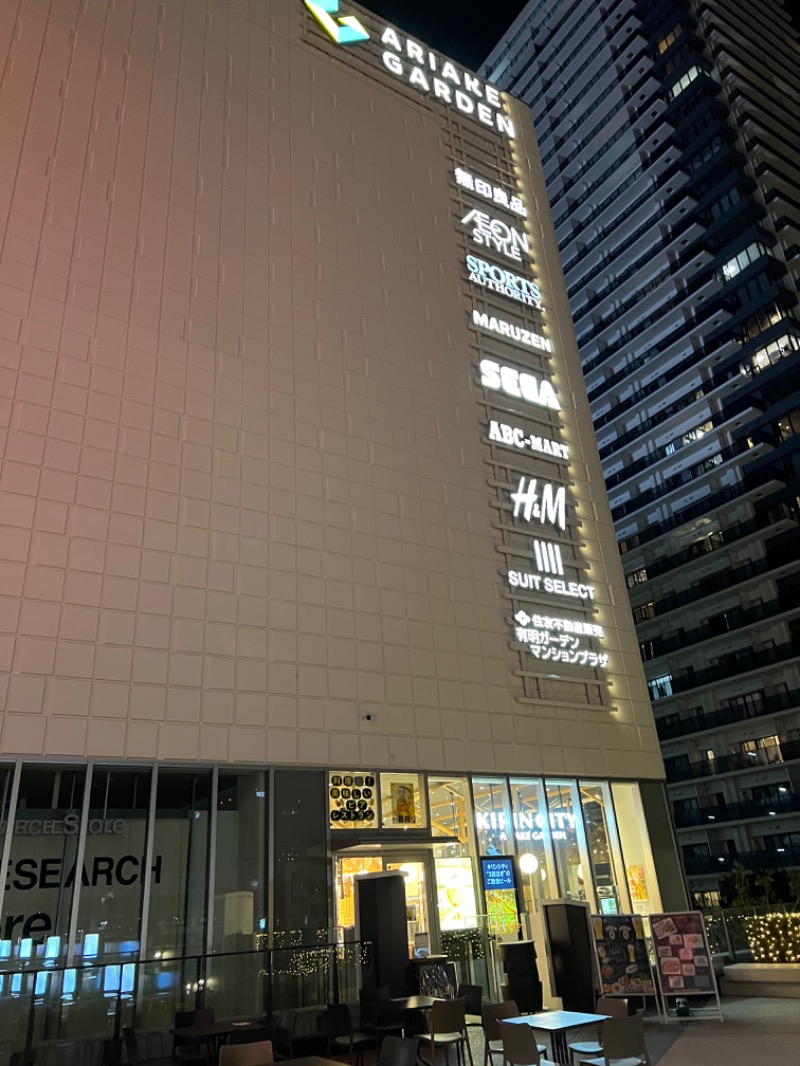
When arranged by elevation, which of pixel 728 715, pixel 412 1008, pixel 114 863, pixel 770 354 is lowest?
pixel 412 1008

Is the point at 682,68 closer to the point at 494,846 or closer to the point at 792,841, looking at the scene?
the point at 792,841

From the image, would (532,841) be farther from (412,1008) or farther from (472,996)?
(412,1008)

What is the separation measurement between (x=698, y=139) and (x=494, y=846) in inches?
1925

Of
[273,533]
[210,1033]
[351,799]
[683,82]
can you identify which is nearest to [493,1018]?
[210,1033]

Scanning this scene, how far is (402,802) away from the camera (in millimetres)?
13023

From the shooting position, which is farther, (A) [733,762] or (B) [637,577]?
(B) [637,577]

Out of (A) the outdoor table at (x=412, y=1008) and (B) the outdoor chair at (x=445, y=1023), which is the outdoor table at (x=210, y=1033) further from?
(B) the outdoor chair at (x=445, y=1023)

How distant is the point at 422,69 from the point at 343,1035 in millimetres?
23819

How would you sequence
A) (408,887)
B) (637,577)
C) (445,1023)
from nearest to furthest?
1. (445,1023)
2. (408,887)
3. (637,577)

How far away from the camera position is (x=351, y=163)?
18.4 meters

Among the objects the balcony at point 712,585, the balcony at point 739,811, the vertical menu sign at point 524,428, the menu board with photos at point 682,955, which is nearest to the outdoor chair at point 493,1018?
the menu board with photos at point 682,955

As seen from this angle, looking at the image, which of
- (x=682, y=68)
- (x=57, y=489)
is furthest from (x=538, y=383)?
(x=682, y=68)

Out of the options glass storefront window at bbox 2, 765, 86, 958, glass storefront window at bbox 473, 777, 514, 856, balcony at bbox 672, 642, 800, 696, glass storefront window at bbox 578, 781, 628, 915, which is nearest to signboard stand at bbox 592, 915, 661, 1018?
glass storefront window at bbox 473, 777, 514, 856

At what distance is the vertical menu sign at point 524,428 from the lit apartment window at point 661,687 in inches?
1141
